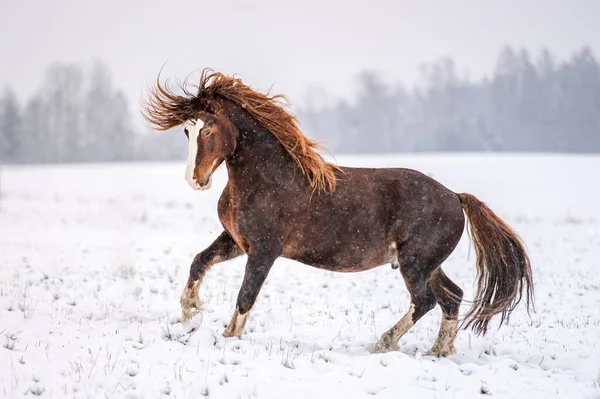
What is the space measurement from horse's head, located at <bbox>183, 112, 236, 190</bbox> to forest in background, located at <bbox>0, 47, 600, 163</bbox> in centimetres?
3869

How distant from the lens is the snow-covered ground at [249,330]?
492 centimetres

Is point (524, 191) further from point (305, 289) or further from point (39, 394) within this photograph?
point (39, 394)

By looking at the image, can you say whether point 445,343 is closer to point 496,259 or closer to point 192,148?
point 496,259

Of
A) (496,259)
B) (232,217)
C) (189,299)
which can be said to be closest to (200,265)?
(189,299)

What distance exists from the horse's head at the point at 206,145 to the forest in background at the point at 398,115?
38688 millimetres

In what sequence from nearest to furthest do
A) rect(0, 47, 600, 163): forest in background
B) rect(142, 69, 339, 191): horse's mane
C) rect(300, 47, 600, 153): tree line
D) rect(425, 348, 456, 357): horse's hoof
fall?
rect(142, 69, 339, 191): horse's mane, rect(425, 348, 456, 357): horse's hoof, rect(300, 47, 600, 153): tree line, rect(0, 47, 600, 163): forest in background

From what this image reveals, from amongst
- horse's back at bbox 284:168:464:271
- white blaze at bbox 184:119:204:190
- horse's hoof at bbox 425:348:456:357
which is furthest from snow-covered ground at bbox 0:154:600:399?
white blaze at bbox 184:119:204:190

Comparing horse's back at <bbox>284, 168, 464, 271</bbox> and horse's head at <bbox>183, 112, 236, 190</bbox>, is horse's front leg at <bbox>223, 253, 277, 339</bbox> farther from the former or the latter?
horse's head at <bbox>183, 112, 236, 190</bbox>

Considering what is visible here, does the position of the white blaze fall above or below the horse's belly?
above

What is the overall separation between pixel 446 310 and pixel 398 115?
5633 cm

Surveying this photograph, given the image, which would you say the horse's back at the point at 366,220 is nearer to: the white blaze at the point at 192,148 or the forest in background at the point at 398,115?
the white blaze at the point at 192,148

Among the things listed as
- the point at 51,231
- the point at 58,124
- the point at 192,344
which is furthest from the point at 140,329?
the point at 58,124

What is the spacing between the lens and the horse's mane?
20.2 feet

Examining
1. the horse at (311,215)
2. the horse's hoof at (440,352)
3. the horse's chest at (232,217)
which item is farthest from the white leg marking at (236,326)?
the horse's hoof at (440,352)
